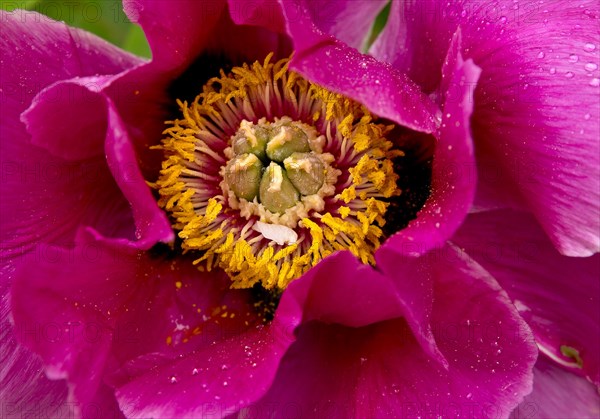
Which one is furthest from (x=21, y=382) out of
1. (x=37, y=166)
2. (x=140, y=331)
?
(x=37, y=166)

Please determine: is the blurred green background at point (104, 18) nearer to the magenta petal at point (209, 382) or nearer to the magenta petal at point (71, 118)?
the magenta petal at point (71, 118)

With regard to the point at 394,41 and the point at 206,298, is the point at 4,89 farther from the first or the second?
the point at 394,41

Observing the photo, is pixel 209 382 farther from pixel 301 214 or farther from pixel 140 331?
pixel 301 214

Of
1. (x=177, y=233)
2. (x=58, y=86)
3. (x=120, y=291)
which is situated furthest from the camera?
(x=177, y=233)

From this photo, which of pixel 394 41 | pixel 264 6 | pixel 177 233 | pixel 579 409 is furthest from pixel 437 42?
pixel 579 409

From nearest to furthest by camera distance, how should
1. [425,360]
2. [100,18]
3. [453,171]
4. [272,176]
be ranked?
[453,171] < [425,360] < [272,176] < [100,18]

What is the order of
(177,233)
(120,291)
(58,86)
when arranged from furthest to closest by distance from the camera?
(177,233), (120,291), (58,86)

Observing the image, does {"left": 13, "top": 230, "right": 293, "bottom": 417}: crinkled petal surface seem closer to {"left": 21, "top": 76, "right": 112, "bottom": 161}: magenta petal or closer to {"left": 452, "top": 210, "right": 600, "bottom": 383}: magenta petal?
{"left": 21, "top": 76, "right": 112, "bottom": 161}: magenta petal
